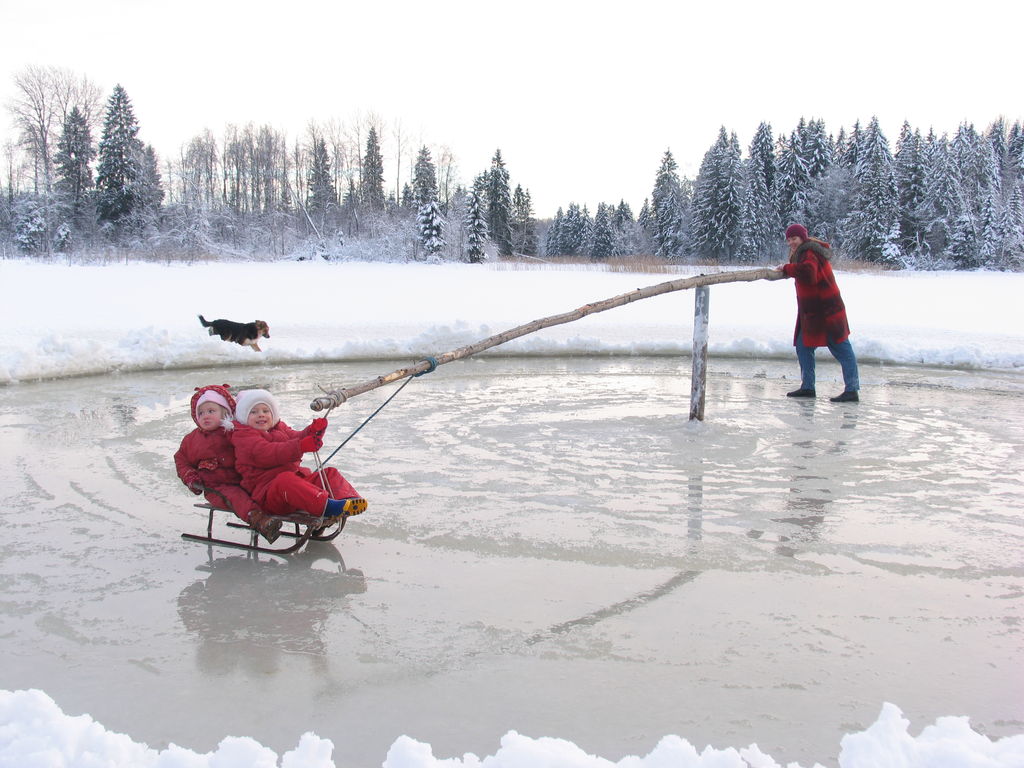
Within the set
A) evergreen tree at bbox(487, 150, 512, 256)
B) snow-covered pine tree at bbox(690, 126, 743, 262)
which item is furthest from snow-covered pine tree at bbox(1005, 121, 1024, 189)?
evergreen tree at bbox(487, 150, 512, 256)

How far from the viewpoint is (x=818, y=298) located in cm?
828

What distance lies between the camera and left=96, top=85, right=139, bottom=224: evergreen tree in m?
47.8

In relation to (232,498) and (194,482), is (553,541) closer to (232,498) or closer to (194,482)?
(232,498)

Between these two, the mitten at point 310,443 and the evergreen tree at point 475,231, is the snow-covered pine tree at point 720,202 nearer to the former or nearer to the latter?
the evergreen tree at point 475,231

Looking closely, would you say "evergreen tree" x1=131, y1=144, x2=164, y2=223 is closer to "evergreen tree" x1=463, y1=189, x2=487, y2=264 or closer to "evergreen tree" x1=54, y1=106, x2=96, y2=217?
"evergreen tree" x1=54, y1=106, x2=96, y2=217


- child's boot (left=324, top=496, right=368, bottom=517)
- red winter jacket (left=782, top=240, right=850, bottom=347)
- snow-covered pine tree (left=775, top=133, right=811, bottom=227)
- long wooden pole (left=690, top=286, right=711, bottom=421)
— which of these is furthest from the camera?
snow-covered pine tree (left=775, top=133, right=811, bottom=227)

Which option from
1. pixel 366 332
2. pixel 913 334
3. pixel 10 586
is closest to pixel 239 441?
pixel 10 586

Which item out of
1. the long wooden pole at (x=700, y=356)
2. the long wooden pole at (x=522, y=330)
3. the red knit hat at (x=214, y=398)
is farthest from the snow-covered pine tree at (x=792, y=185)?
the red knit hat at (x=214, y=398)

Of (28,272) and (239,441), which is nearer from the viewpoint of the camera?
(239,441)

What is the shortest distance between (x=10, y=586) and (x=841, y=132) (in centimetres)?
8805

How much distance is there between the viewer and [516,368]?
11312mm

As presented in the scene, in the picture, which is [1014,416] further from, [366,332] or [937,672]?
[366,332]

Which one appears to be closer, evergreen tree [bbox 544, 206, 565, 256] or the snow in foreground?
the snow in foreground

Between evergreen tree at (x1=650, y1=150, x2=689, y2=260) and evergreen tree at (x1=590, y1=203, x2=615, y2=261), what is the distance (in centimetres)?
778
